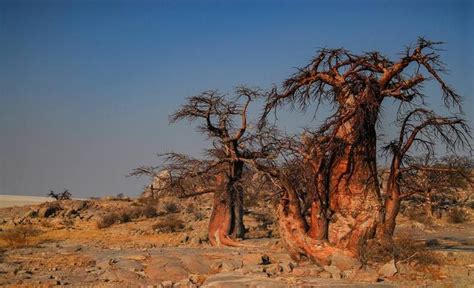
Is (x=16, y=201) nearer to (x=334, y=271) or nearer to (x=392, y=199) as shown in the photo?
(x=392, y=199)

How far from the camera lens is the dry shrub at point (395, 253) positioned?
11.1 m

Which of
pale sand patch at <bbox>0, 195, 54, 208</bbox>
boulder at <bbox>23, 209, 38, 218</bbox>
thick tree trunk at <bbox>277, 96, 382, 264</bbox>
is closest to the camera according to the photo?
thick tree trunk at <bbox>277, 96, 382, 264</bbox>

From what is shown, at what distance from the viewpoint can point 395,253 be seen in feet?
37.0

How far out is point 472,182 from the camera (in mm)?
12219

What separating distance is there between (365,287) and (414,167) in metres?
3.94

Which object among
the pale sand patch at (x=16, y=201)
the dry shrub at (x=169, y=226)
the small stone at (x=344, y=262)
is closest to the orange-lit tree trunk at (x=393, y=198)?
the small stone at (x=344, y=262)

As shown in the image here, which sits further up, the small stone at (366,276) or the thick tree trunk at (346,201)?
Result: the thick tree trunk at (346,201)

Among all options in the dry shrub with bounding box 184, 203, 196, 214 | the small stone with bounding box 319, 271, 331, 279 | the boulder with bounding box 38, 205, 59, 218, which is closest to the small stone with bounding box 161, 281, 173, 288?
the small stone with bounding box 319, 271, 331, 279

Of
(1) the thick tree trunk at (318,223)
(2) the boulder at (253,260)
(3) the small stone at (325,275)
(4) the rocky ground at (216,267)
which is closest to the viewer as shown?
(4) the rocky ground at (216,267)

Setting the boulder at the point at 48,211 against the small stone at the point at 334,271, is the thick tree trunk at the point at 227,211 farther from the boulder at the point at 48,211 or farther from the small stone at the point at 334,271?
the boulder at the point at 48,211

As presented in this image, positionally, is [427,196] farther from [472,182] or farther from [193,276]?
[193,276]

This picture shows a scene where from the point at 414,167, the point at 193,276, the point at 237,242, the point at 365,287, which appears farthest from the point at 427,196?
the point at 237,242

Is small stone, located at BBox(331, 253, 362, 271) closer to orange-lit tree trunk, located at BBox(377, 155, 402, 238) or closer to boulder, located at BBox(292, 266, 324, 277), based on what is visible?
boulder, located at BBox(292, 266, 324, 277)

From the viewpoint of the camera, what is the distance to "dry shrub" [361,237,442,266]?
436 inches
